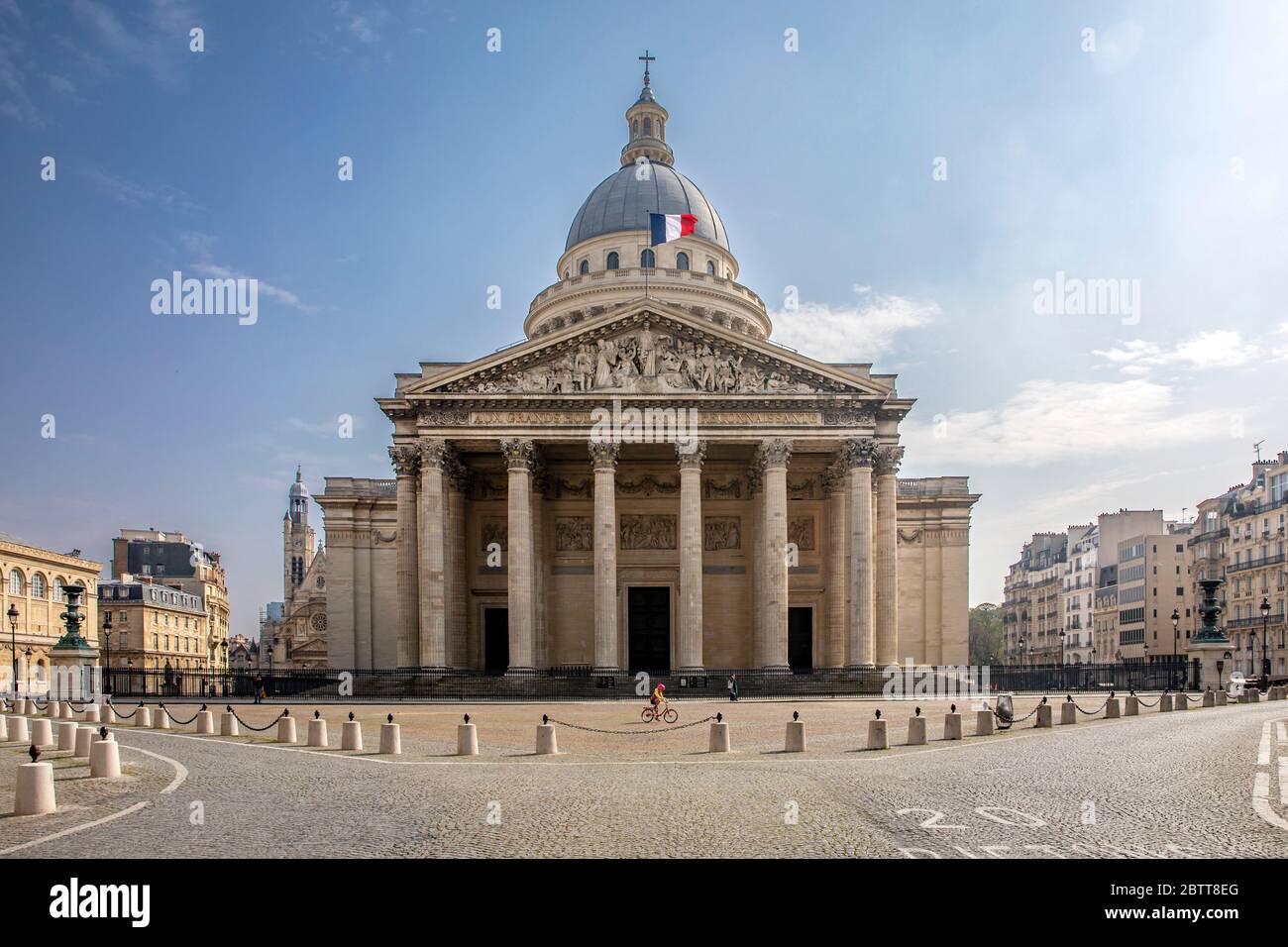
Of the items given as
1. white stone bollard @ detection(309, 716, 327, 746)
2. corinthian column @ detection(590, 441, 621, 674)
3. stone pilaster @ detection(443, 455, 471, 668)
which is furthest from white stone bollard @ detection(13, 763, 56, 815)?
stone pilaster @ detection(443, 455, 471, 668)

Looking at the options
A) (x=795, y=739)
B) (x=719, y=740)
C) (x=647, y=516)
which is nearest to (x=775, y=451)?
(x=647, y=516)

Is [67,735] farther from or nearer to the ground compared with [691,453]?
nearer to the ground

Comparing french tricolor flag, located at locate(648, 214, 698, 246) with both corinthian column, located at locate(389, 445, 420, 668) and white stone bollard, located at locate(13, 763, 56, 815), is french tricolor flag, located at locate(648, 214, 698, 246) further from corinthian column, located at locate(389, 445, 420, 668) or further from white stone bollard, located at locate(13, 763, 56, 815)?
white stone bollard, located at locate(13, 763, 56, 815)

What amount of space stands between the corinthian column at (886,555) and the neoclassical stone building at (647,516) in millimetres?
111

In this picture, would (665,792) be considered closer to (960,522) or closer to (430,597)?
(430,597)

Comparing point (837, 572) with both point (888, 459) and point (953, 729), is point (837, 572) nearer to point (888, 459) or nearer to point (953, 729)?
point (888, 459)

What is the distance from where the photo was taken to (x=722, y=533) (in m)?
53.5

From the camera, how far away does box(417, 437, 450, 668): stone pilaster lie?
149 feet

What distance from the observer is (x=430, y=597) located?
4559 centimetres

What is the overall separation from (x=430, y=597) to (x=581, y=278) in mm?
30067

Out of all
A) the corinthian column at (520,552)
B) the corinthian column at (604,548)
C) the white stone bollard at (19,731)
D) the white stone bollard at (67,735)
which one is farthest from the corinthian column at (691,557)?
the white stone bollard at (67,735)

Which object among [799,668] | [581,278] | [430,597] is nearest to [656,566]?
[799,668]

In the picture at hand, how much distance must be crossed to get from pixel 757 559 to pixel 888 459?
8.52m

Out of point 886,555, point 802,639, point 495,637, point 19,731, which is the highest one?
point 886,555
